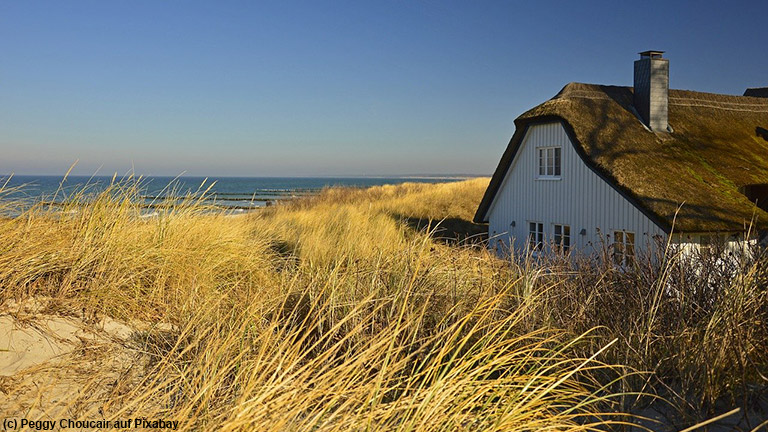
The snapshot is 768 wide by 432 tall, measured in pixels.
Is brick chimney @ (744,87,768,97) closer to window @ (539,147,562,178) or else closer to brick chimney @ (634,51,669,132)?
brick chimney @ (634,51,669,132)

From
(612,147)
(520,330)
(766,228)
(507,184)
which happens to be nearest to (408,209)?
(507,184)

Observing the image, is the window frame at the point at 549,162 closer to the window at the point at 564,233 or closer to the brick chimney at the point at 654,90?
the window at the point at 564,233

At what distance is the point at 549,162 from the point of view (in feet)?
46.5

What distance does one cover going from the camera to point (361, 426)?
2.24 metres

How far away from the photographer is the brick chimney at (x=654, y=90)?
13.7m

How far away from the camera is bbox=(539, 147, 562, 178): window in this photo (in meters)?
13.9

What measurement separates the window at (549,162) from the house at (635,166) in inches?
1.0

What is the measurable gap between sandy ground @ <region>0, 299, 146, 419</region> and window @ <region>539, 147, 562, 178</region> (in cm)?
1196

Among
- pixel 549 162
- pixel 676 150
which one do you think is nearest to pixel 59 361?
pixel 549 162

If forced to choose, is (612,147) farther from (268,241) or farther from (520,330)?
(520,330)

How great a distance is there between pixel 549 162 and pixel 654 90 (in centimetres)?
305

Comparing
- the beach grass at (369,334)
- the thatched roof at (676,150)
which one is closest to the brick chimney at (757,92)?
the thatched roof at (676,150)

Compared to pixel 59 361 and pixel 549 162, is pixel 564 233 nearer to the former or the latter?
pixel 549 162

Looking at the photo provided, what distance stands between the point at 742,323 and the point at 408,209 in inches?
725
